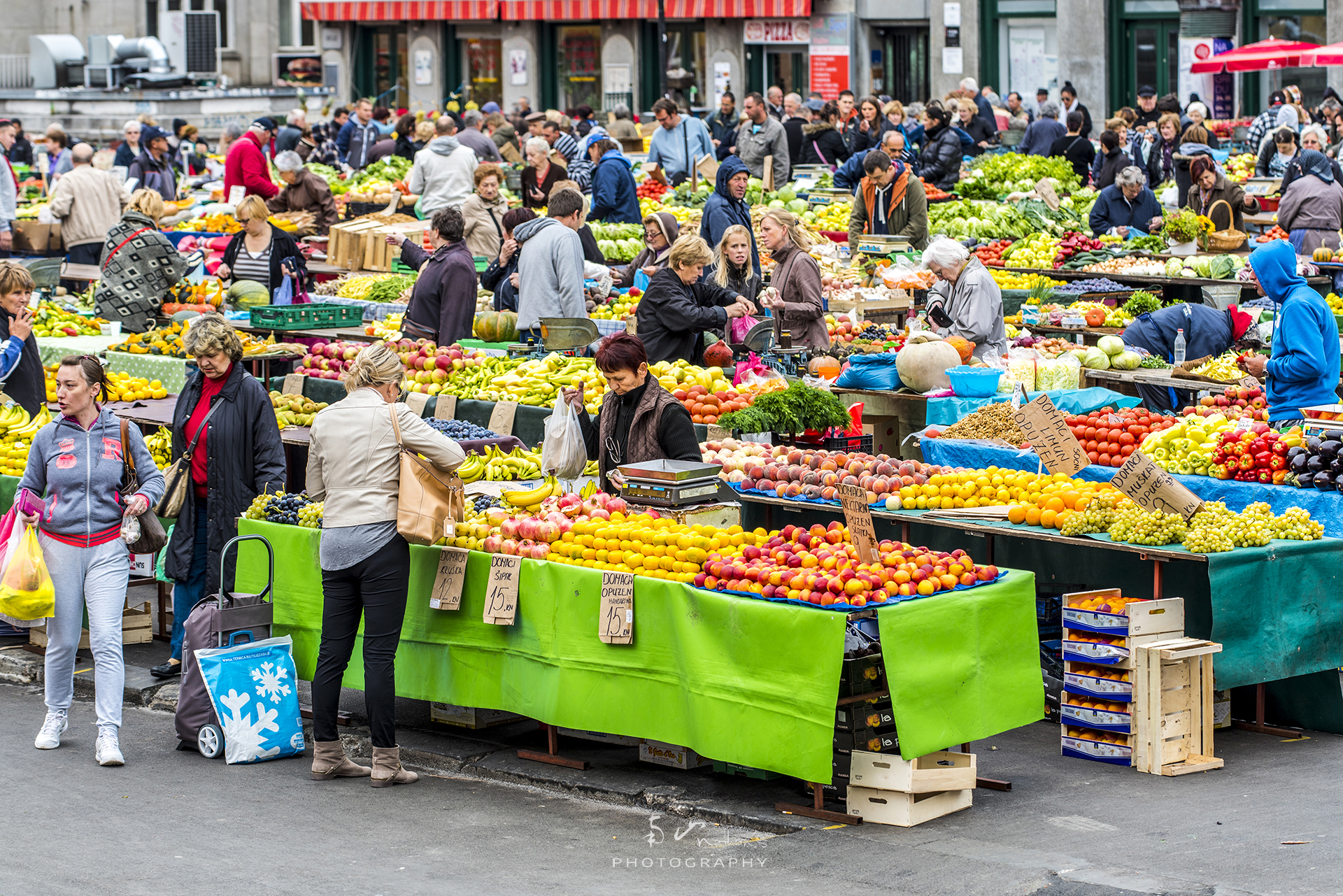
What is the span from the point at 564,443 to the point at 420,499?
144 cm

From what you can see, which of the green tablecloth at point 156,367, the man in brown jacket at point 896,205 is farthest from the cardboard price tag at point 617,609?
the man in brown jacket at point 896,205

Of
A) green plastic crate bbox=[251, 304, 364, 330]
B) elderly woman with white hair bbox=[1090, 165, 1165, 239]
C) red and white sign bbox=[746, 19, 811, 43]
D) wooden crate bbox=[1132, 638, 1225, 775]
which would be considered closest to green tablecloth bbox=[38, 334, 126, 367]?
green plastic crate bbox=[251, 304, 364, 330]

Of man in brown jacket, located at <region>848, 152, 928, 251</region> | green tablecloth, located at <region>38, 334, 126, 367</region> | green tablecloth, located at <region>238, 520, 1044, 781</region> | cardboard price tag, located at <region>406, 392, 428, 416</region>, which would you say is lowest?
green tablecloth, located at <region>238, 520, 1044, 781</region>

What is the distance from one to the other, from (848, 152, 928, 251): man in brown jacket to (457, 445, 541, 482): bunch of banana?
25.4 feet

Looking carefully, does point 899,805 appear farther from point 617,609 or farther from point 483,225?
point 483,225

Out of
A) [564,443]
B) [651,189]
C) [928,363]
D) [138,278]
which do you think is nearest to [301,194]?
[651,189]

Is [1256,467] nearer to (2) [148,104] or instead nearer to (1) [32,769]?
(1) [32,769]

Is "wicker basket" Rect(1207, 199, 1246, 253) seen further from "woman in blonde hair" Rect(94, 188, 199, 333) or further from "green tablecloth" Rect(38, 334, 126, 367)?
"green tablecloth" Rect(38, 334, 126, 367)

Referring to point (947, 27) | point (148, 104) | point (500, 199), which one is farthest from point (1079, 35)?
point (148, 104)

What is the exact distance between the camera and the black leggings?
285 inches

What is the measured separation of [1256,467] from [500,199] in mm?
8846

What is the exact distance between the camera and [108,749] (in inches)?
303

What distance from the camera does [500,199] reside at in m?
15.7

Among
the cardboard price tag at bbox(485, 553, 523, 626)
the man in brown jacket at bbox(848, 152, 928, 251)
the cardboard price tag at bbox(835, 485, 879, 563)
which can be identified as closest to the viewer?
the cardboard price tag at bbox(835, 485, 879, 563)
